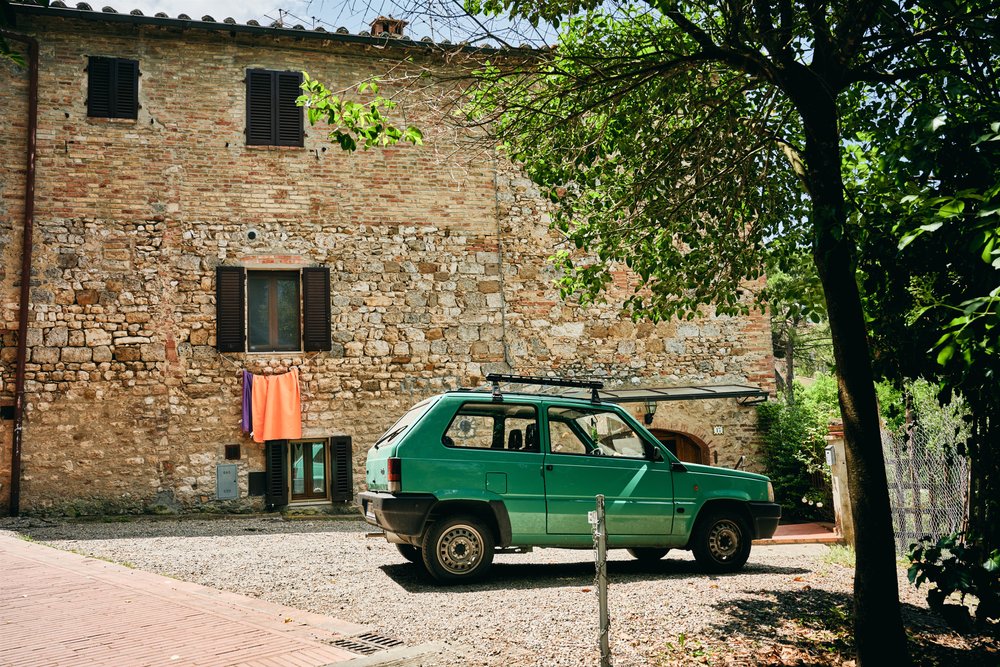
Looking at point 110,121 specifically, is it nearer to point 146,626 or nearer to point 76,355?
point 76,355

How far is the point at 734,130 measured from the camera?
7.21m

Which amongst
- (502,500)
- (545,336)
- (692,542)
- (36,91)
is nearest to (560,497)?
(502,500)

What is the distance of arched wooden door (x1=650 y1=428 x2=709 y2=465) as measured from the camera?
1575 cm

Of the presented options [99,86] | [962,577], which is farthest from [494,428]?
[99,86]

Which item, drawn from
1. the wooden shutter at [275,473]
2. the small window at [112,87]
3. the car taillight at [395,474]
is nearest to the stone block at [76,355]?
the wooden shutter at [275,473]

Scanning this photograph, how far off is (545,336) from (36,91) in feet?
31.1

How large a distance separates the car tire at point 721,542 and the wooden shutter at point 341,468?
7389 mm

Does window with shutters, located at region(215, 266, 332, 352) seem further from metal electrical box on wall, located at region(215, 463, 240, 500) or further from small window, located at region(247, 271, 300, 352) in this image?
metal electrical box on wall, located at region(215, 463, 240, 500)

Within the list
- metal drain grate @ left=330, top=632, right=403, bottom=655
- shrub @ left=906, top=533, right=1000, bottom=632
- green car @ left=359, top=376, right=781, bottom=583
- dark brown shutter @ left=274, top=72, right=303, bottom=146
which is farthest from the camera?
dark brown shutter @ left=274, top=72, right=303, bottom=146

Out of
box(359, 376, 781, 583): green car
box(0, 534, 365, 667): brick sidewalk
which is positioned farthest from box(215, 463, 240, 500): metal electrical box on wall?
box(359, 376, 781, 583): green car

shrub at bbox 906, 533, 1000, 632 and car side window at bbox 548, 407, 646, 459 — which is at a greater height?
car side window at bbox 548, 407, 646, 459

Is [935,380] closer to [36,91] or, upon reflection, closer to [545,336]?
[545,336]

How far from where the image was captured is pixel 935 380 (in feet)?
17.8

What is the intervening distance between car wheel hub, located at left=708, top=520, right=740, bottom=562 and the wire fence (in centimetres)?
147
